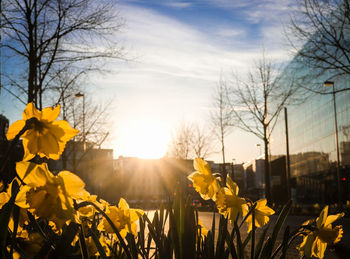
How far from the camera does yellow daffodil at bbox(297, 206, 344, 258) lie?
1651mm

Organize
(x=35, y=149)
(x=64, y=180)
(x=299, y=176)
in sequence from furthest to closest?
(x=299, y=176)
(x=35, y=149)
(x=64, y=180)

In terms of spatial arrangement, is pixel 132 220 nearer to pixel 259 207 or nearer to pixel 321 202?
pixel 259 207

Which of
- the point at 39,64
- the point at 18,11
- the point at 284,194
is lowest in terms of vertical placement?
the point at 284,194

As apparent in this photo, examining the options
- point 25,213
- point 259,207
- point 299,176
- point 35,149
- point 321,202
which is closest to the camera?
point 35,149

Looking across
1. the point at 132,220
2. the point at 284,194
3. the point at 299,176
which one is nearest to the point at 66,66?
the point at 132,220

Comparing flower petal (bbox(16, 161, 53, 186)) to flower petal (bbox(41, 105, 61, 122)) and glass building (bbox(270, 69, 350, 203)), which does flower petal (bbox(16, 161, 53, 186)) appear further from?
glass building (bbox(270, 69, 350, 203))

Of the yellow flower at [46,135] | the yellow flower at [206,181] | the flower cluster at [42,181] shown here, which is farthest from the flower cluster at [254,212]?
the yellow flower at [46,135]

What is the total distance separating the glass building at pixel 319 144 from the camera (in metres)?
32.5

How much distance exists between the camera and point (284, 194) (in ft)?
178

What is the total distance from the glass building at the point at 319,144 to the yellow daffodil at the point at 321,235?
2835 centimetres

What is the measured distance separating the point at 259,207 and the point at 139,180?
119m

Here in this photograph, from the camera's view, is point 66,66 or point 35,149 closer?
point 35,149

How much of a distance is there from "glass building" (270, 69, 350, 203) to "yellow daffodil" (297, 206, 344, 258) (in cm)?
2835

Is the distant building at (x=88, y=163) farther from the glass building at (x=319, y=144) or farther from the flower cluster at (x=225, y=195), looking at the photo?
the glass building at (x=319, y=144)
